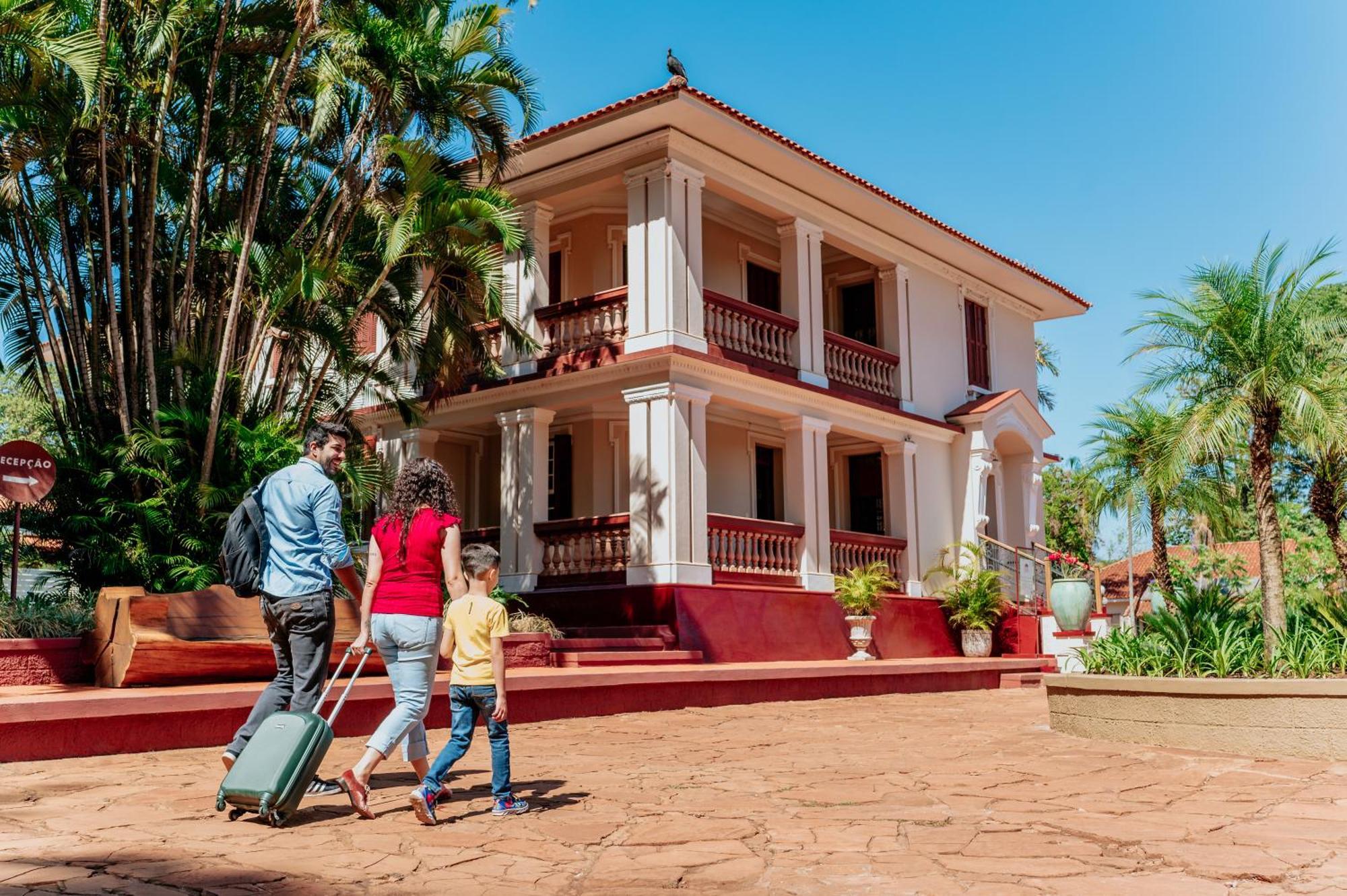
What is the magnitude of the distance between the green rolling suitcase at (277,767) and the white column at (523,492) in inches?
420

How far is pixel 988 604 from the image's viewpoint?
1875 cm

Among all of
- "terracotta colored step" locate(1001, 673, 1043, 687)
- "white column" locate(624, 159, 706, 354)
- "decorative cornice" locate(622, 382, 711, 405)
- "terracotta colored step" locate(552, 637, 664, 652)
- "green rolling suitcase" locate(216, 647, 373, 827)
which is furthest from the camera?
"terracotta colored step" locate(1001, 673, 1043, 687)

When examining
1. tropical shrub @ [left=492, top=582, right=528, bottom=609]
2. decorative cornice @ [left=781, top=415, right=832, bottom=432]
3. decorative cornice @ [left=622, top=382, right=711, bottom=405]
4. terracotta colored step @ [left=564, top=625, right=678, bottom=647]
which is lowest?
terracotta colored step @ [left=564, top=625, right=678, bottom=647]

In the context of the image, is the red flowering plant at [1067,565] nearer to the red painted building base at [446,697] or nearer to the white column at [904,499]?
the white column at [904,499]

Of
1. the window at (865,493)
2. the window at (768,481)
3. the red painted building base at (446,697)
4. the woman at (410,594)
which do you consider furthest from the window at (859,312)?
the woman at (410,594)

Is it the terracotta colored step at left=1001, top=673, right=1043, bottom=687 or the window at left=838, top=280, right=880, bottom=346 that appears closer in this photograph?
the terracotta colored step at left=1001, top=673, right=1043, bottom=687

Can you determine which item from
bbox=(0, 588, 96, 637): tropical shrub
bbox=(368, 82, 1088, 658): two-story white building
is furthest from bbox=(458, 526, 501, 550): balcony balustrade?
bbox=(0, 588, 96, 637): tropical shrub

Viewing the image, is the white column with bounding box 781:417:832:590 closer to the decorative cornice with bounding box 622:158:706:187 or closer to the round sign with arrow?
the decorative cornice with bounding box 622:158:706:187

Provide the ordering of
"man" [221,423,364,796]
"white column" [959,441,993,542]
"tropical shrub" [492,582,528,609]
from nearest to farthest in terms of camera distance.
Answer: "man" [221,423,364,796] < "tropical shrub" [492,582,528,609] < "white column" [959,441,993,542]

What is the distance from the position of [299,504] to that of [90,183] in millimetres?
8350

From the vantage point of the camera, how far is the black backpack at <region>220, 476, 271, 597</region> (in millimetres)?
5762

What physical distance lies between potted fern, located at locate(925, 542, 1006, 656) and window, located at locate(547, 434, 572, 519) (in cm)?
602

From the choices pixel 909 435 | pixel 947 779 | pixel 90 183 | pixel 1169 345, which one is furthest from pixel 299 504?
pixel 909 435

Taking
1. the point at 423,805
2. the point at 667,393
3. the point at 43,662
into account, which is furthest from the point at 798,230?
the point at 423,805
